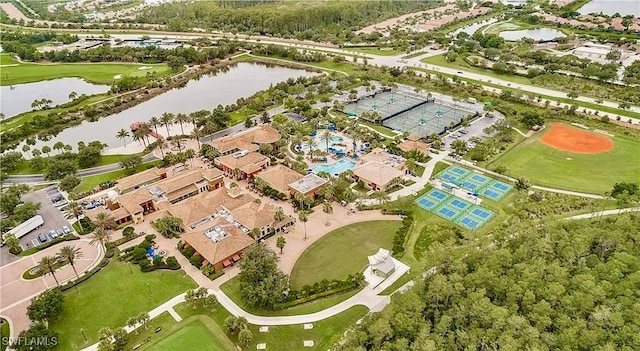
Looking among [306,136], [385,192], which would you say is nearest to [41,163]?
[306,136]

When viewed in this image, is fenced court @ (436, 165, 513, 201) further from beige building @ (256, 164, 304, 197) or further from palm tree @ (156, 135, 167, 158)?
palm tree @ (156, 135, 167, 158)

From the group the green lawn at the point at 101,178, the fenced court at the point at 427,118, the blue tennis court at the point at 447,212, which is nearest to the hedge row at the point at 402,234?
the blue tennis court at the point at 447,212

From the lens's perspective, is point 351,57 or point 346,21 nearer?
point 351,57

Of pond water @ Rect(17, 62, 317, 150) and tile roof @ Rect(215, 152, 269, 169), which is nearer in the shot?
tile roof @ Rect(215, 152, 269, 169)

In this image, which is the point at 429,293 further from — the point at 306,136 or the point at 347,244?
the point at 306,136

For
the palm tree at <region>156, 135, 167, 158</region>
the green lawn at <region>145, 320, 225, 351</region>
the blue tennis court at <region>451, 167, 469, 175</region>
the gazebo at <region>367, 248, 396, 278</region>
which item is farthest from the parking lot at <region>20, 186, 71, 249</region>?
the blue tennis court at <region>451, 167, 469, 175</region>

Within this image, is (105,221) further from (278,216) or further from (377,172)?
(377,172)
